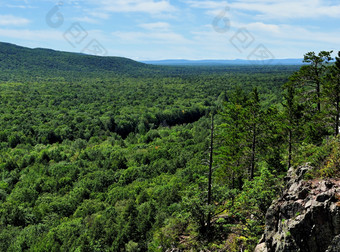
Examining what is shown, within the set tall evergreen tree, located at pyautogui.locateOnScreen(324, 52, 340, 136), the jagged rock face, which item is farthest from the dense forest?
the jagged rock face

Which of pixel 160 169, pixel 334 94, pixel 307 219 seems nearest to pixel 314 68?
pixel 334 94

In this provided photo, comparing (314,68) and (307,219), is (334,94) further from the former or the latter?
(307,219)

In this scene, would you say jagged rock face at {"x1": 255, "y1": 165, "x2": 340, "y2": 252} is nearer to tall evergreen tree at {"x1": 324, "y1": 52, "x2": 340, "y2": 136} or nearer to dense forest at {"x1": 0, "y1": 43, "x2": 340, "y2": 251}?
dense forest at {"x1": 0, "y1": 43, "x2": 340, "y2": 251}

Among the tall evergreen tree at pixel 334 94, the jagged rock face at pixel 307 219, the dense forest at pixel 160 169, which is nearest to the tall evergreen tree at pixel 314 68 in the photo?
the dense forest at pixel 160 169

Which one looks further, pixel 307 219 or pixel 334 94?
pixel 334 94

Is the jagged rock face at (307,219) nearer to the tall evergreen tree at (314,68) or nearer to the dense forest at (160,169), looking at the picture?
the dense forest at (160,169)

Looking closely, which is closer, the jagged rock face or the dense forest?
the jagged rock face

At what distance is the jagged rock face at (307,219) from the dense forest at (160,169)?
1.15 meters

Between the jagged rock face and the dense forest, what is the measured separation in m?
1.15

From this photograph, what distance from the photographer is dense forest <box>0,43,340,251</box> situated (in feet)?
51.7

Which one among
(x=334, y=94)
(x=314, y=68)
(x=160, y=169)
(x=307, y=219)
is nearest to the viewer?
(x=307, y=219)

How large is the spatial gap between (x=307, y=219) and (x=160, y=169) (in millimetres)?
42209

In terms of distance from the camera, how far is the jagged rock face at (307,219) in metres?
8.80

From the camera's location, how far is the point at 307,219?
30.7 ft
